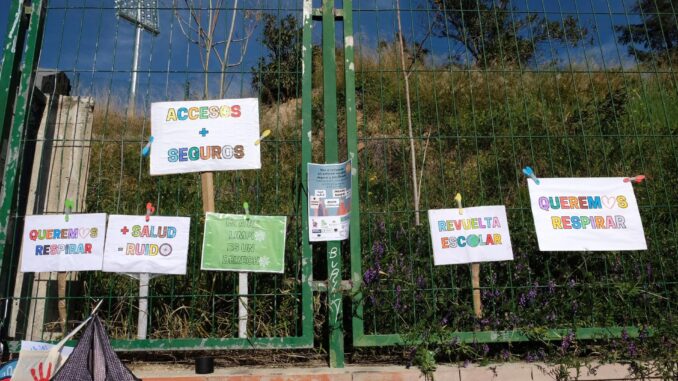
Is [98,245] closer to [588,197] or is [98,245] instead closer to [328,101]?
[328,101]

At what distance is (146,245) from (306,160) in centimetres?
127

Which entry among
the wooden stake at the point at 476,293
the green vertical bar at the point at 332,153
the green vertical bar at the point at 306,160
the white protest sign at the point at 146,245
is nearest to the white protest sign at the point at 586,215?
the wooden stake at the point at 476,293

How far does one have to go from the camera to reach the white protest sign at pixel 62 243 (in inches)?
143

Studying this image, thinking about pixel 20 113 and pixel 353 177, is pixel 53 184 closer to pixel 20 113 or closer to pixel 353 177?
pixel 20 113

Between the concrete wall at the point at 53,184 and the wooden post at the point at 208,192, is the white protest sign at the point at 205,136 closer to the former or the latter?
the wooden post at the point at 208,192

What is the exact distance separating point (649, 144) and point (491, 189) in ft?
7.15

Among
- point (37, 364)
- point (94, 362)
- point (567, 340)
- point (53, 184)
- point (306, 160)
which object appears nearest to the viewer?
point (94, 362)

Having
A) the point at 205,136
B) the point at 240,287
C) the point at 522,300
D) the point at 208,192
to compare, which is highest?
the point at 205,136

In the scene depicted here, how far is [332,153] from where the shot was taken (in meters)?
3.81

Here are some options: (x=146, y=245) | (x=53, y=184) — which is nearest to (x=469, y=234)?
(x=146, y=245)

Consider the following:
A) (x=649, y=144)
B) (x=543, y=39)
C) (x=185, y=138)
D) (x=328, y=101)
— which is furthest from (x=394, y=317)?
(x=649, y=144)

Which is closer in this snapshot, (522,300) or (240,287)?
(240,287)

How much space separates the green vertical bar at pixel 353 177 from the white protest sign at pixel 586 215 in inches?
52.4

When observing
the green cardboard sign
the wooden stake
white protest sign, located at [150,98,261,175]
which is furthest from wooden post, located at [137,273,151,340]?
the wooden stake
